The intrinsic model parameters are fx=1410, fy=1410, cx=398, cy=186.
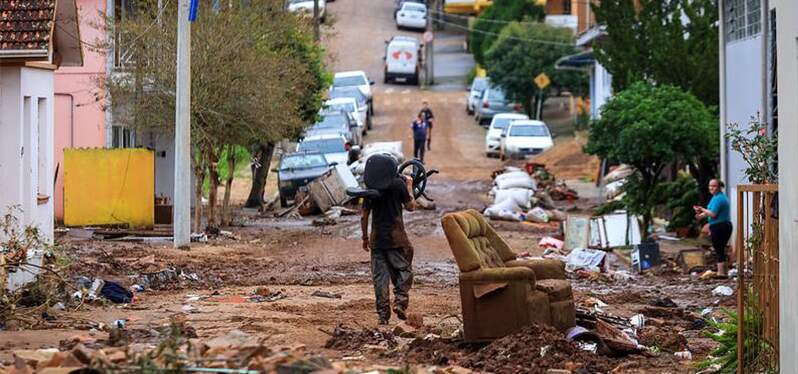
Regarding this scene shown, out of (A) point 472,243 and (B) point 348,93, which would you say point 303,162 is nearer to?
(B) point 348,93

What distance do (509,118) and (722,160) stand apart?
23094 mm

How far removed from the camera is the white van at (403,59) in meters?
64.8

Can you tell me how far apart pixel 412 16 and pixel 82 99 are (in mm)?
44564

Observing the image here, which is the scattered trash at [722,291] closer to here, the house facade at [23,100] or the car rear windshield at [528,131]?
the house facade at [23,100]

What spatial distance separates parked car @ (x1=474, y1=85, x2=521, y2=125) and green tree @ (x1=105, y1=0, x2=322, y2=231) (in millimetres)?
27343

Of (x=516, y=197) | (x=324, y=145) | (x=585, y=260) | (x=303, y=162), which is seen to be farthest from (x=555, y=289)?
(x=324, y=145)

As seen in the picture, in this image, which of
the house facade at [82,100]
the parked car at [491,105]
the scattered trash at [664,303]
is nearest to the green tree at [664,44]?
the house facade at [82,100]

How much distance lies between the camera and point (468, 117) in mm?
58906

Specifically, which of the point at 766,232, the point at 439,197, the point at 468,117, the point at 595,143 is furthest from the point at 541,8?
the point at 766,232

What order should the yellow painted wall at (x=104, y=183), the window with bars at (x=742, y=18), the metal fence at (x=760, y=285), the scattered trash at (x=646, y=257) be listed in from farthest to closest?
the yellow painted wall at (x=104, y=183) → the window with bars at (x=742, y=18) → the scattered trash at (x=646, y=257) → the metal fence at (x=760, y=285)

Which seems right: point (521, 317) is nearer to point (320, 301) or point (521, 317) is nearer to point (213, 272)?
point (320, 301)

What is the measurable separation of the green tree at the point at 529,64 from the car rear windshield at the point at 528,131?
10.2 m

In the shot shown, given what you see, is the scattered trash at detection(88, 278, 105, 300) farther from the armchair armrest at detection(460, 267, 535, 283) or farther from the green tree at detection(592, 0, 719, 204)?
the green tree at detection(592, 0, 719, 204)

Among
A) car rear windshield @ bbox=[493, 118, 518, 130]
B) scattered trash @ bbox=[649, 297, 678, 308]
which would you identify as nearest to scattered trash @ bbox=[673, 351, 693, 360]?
scattered trash @ bbox=[649, 297, 678, 308]
